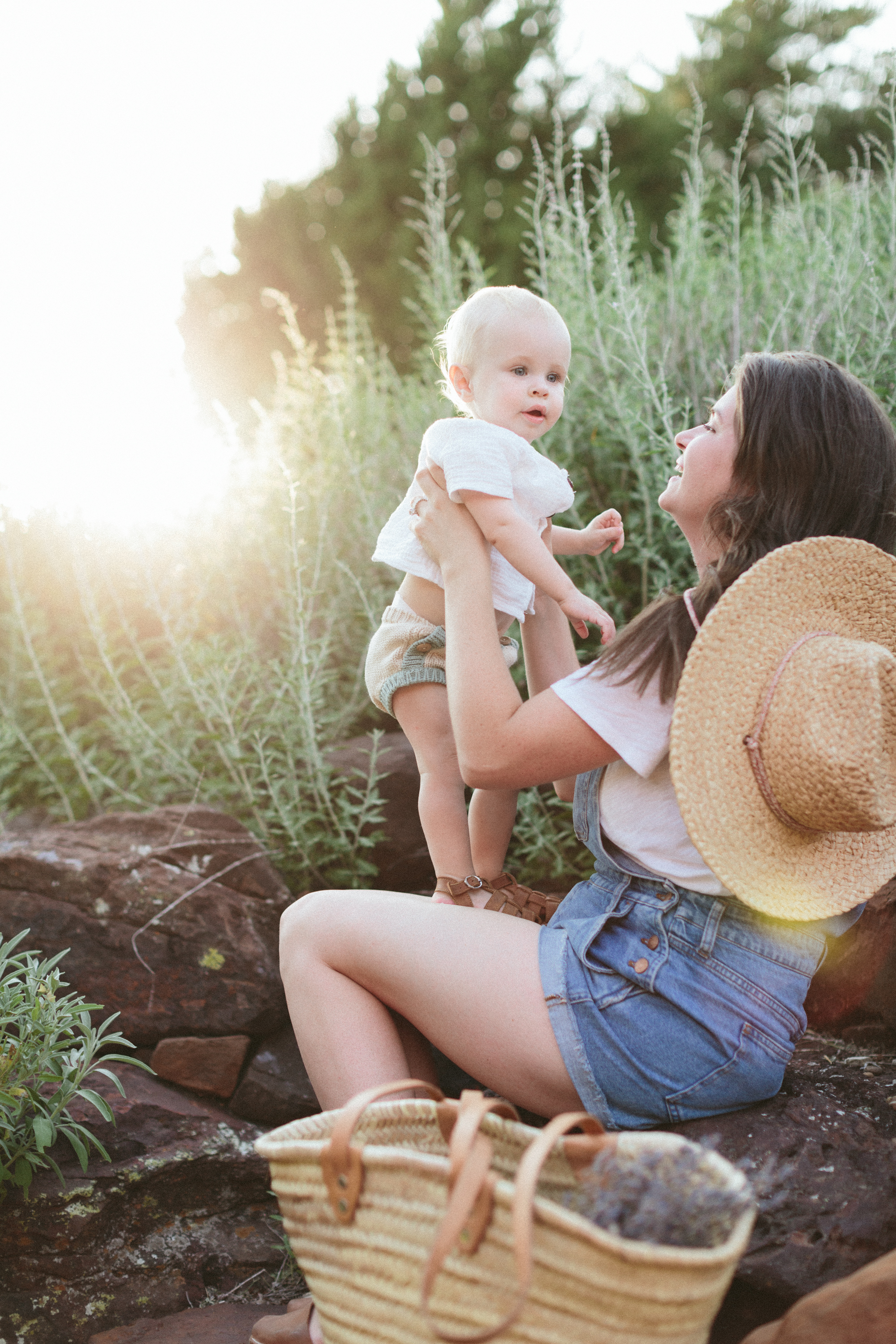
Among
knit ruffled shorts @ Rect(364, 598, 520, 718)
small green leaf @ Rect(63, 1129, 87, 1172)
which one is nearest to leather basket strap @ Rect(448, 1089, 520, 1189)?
small green leaf @ Rect(63, 1129, 87, 1172)

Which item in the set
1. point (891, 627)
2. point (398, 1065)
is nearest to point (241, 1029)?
point (398, 1065)

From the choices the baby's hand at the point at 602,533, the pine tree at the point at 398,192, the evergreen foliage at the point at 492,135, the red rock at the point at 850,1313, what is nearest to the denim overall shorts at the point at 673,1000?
the red rock at the point at 850,1313

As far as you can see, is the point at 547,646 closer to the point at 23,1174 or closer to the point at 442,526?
the point at 442,526

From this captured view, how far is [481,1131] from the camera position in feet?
4.58

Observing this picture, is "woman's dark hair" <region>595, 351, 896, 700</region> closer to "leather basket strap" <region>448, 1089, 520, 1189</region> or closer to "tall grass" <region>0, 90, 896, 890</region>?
"leather basket strap" <region>448, 1089, 520, 1189</region>

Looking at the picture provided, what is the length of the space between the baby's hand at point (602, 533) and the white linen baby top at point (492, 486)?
8cm

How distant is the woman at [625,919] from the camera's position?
1612 mm

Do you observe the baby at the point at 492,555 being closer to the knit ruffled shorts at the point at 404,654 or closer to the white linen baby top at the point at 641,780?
the knit ruffled shorts at the point at 404,654

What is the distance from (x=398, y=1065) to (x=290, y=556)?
2243 millimetres

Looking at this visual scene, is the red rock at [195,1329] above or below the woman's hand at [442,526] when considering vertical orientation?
below

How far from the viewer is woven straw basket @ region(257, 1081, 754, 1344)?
1.10m

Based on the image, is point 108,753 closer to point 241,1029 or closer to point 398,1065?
point 241,1029

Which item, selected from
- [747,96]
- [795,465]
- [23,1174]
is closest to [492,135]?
[747,96]

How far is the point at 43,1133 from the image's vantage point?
1.85m
